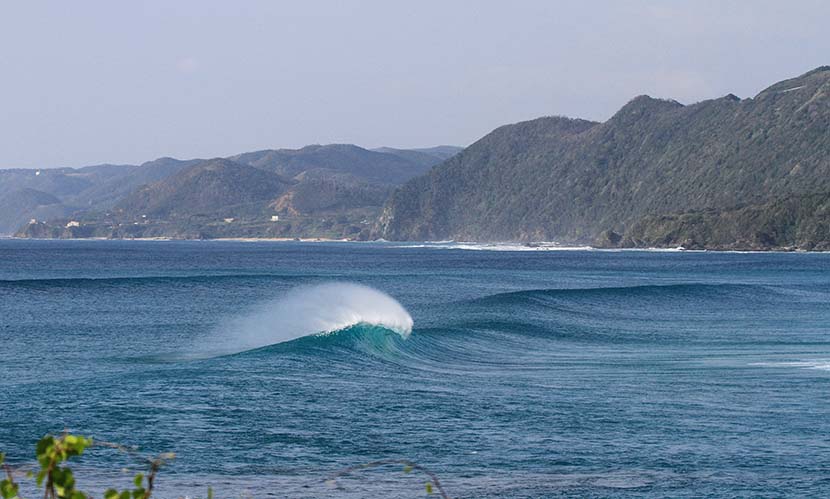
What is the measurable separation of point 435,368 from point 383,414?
947 centimetres

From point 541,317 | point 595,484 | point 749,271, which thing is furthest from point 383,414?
point 749,271

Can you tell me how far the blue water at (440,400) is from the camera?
15430 mm

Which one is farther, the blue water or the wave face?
the wave face

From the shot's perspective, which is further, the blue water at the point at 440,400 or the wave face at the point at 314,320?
the wave face at the point at 314,320

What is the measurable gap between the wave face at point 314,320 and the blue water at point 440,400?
0.23 meters

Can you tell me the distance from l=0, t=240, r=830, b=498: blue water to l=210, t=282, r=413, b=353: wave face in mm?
225

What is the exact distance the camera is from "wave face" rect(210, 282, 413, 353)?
37.8 metres

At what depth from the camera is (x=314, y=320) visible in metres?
41.8

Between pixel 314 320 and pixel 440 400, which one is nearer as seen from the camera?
pixel 440 400

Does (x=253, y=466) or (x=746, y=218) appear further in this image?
(x=746, y=218)

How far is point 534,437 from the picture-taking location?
18.0 m

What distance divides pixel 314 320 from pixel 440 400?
19.8m

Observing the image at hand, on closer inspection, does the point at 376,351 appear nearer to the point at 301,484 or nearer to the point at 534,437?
the point at 534,437

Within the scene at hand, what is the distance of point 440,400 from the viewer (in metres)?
22.3
